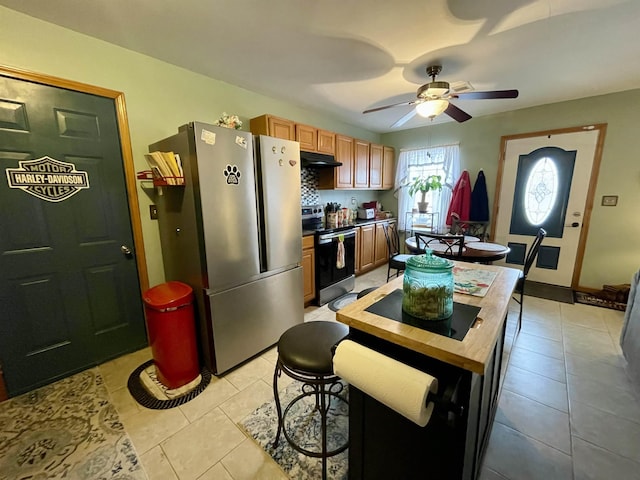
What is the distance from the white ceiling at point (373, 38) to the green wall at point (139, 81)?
0.09m

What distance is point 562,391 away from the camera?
71.3 inches

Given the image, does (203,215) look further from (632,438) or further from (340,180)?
(632,438)

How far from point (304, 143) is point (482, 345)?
2833 millimetres

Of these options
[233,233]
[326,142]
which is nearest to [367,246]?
[326,142]

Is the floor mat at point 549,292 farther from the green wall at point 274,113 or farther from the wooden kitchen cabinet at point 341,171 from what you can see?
the wooden kitchen cabinet at point 341,171

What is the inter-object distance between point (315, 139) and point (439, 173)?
2422 mm

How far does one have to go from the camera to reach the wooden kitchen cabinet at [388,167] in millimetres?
4680

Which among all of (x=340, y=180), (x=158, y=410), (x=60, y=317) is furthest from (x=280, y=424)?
(x=340, y=180)

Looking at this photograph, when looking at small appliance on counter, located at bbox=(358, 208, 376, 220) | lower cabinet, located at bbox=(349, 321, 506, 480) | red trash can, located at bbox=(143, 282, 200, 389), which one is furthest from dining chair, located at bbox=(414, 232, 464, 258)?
red trash can, located at bbox=(143, 282, 200, 389)

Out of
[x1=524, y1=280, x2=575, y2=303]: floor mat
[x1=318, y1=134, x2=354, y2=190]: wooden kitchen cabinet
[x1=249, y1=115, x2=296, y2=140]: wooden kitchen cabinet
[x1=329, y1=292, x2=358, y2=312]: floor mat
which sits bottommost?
[x1=329, y1=292, x2=358, y2=312]: floor mat

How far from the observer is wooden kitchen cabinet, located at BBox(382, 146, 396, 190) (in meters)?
4.68

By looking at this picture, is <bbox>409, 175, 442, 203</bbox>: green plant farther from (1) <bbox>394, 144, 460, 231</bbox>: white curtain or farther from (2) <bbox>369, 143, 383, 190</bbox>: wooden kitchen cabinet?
(2) <bbox>369, 143, 383, 190</bbox>: wooden kitchen cabinet

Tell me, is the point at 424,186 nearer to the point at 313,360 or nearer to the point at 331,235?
the point at 331,235

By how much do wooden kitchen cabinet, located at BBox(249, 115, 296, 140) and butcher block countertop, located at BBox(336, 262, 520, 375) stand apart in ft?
7.27
